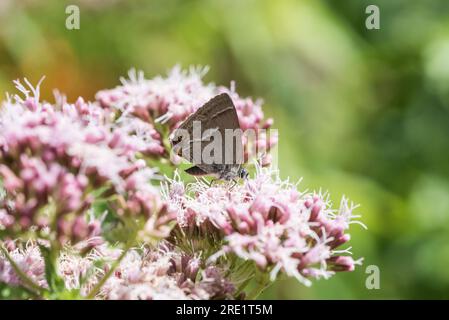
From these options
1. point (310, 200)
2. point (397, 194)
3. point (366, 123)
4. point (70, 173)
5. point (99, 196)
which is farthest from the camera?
point (366, 123)

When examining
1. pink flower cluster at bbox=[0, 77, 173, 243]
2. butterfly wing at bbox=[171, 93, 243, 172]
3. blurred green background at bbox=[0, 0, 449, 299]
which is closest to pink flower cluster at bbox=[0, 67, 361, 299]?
pink flower cluster at bbox=[0, 77, 173, 243]

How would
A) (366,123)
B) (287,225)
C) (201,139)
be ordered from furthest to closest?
(366,123) → (201,139) → (287,225)

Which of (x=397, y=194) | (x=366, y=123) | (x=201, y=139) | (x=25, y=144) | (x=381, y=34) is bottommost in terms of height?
(x=25, y=144)

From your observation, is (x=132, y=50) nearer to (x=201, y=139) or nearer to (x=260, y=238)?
(x=201, y=139)

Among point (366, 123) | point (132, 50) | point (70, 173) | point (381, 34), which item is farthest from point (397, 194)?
point (70, 173)

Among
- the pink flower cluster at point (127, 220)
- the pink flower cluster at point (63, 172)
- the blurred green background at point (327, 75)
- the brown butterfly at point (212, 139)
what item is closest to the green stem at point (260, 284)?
the pink flower cluster at point (127, 220)

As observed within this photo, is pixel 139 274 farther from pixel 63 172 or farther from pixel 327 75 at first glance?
pixel 327 75

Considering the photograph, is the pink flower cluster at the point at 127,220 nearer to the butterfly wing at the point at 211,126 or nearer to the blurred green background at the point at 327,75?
the butterfly wing at the point at 211,126
